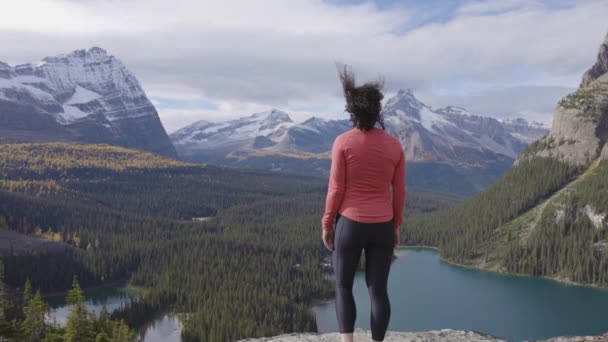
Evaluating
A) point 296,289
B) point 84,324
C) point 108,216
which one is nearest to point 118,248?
point 108,216

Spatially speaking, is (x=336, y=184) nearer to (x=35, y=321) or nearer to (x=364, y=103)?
(x=364, y=103)

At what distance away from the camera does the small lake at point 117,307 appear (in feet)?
310

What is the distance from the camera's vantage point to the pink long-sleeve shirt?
9750mm

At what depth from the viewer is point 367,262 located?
10.5 metres

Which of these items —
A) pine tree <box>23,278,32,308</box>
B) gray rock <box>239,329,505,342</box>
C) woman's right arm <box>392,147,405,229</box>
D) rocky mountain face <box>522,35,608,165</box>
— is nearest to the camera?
woman's right arm <box>392,147,405,229</box>

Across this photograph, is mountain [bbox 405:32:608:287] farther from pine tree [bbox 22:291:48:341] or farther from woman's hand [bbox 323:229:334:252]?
woman's hand [bbox 323:229:334:252]

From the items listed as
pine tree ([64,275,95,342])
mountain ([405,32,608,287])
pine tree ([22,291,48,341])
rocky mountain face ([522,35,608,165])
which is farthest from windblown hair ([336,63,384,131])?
rocky mountain face ([522,35,608,165])

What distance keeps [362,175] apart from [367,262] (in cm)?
187

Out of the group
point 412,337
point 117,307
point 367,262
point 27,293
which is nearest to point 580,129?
point 117,307

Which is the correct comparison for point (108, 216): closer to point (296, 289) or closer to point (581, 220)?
point (296, 289)

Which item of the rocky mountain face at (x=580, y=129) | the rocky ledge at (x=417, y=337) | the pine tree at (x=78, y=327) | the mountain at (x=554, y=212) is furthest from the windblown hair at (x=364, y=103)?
the rocky mountain face at (x=580, y=129)

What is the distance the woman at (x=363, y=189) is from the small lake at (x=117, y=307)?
85.9 metres

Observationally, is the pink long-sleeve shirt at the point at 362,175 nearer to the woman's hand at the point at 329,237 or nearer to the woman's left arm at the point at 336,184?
the woman's left arm at the point at 336,184

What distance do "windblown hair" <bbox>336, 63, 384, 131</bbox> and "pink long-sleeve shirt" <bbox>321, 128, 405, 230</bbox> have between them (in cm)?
18
